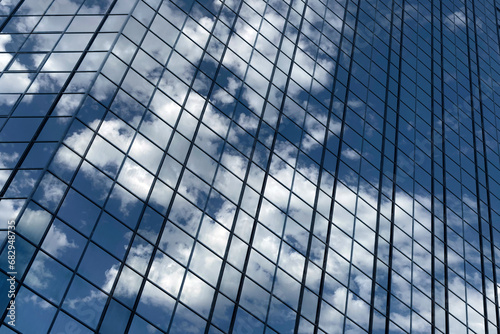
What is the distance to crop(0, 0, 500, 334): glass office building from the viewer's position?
73.7 ft

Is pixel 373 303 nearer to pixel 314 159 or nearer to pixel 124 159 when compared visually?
pixel 314 159

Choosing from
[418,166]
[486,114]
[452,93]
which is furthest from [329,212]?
[486,114]

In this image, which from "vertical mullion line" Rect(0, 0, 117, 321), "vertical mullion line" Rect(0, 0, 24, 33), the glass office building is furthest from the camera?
"vertical mullion line" Rect(0, 0, 24, 33)

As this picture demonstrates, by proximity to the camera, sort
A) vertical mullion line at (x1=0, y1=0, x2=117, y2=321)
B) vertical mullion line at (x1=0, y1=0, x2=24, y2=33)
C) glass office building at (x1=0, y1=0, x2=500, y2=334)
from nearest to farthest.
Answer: vertical mullion line at (x1=0, y1=0, x2=117, y2=321), glass office building at (x1=0, y1=0, x2=500, y2=334), vertical mullion line at (x1=0, y1=0, x2=24, y2=33)

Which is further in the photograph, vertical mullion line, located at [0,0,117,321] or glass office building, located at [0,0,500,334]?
glass office building, located at [0,0,500,334]

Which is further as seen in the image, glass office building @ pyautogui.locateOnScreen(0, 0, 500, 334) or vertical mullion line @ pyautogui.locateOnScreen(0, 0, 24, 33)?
vertical mullion line @ pyautogui.locateOnScreen(0, 0, 24, 33)

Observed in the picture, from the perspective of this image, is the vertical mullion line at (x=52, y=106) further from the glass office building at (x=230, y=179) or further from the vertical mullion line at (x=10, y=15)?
the vertical mullion line at (x=10, y=15)

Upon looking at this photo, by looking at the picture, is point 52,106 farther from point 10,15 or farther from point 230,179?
point 230,179

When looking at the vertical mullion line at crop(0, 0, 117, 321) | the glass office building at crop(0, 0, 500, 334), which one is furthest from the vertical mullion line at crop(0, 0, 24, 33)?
the vertical mullion line at crop(0, 0, 117, 321)

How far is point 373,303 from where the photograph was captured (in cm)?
3262

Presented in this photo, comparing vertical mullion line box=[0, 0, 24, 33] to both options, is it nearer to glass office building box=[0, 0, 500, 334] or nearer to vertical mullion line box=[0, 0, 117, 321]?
glass office building box=[0, 0, 500, 334]

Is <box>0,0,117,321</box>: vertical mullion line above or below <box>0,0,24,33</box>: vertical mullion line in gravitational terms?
below

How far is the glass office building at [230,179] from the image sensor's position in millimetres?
22453

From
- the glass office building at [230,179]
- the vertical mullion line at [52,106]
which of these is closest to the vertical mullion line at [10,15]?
the glass office building at [230,179]
